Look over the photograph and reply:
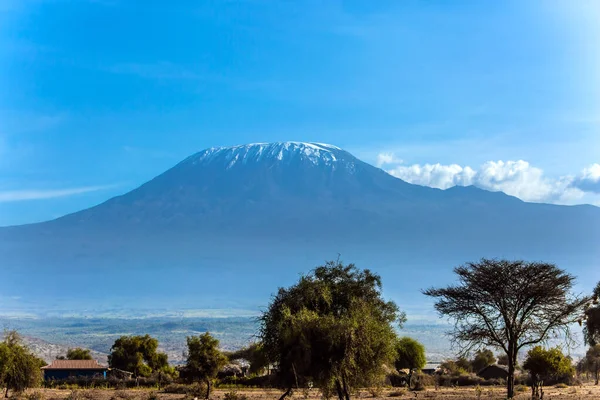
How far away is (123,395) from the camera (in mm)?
54875

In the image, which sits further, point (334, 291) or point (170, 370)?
point (170, 370)

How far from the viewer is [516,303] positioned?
181 feet

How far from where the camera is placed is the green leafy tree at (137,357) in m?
90.7

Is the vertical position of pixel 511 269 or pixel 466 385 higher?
pixel 511 269

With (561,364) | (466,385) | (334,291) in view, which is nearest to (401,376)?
(466,385)

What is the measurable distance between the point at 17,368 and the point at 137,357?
38050 mm

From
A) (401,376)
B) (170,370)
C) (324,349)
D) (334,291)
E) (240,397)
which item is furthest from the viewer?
(170,370)

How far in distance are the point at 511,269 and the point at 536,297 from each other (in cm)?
237

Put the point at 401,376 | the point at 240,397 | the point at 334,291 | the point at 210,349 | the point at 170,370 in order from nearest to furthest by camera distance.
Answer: the point at 334,291, the point at 240,397, the point at 210,349, the point at 401,376, the point at 170,370

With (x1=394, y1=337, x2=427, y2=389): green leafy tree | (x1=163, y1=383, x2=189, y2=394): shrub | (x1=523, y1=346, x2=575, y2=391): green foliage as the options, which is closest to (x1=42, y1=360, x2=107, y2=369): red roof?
(x1=163, y1=383, x2=189, y2=394): shrub

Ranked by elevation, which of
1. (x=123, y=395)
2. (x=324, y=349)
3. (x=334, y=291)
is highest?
(x=334, y=291)

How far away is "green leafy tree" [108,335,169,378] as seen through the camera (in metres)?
90.7

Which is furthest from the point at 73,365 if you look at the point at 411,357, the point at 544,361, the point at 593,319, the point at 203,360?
the point at 593,319

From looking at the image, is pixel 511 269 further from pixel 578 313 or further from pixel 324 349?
pixel 324 349
